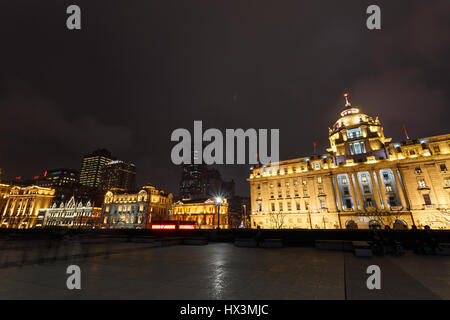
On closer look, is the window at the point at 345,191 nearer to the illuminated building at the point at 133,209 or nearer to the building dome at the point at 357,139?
the building dome at the point at 357,139

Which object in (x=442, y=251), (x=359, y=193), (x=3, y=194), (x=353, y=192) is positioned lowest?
(x=442, y=251)

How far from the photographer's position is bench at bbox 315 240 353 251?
1538 cm

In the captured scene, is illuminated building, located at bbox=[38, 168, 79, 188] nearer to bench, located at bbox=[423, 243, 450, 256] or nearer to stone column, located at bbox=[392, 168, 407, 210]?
stone column, located at bbox=[392, 168, 407, 210]

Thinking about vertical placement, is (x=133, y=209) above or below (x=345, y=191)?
below

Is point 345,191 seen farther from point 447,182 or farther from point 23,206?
point 23,206

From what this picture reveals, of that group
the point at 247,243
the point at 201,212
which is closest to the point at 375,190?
the point at 247,243

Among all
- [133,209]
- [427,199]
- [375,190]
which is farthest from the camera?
[133,209]

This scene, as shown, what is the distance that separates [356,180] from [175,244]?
170 ft

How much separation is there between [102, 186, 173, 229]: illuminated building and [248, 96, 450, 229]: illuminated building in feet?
151

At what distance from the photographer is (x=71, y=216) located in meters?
95.1

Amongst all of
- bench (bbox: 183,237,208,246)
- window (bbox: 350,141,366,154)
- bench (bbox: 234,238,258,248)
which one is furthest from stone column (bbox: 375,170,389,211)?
bench (bbox: 183,237,208,246)

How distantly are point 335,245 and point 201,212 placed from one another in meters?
70.9

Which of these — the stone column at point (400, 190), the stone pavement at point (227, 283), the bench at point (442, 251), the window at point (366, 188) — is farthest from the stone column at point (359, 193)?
the stone pavement at point (227, 283)

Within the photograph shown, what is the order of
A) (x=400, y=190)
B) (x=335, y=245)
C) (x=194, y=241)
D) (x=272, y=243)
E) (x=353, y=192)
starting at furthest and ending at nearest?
1. (x=353, y=192)
2. (x=400, y=190)
3. (x=194, y=241)
4. (x=272, y=243)
5. (x=335, y=245)
